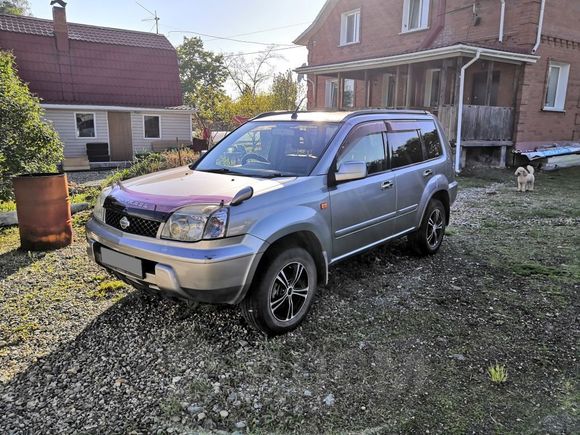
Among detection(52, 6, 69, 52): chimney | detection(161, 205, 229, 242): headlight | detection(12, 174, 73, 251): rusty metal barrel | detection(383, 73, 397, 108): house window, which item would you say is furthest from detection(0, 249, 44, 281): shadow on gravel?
detection(52, 6, 69, 52): chimney

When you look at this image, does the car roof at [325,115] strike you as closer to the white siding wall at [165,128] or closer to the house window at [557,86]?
the house window at [557,86]

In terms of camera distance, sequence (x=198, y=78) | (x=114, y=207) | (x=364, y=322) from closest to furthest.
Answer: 1. (x=114, y=207)
2. (x=364, y=322)
3. (x=198, y=78)

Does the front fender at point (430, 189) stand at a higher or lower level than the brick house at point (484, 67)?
lower

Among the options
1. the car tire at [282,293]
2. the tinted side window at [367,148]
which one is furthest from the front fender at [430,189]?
the car tire at [282,293]

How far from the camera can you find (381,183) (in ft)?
14.5

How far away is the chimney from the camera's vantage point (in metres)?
18.9

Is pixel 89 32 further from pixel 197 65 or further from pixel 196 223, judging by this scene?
pixel 197 65

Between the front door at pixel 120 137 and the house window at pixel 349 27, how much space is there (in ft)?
35.2

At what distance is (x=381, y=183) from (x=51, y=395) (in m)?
3.30

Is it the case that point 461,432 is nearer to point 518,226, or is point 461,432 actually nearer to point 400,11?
point 518,226

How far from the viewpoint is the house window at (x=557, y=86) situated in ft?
50.5

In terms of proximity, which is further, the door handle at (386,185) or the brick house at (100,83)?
the brick house at (100,83)

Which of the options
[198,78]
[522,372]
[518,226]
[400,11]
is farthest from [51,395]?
[198,78]

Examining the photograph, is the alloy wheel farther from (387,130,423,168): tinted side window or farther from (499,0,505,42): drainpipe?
(499,0,505,42): drainpipe
